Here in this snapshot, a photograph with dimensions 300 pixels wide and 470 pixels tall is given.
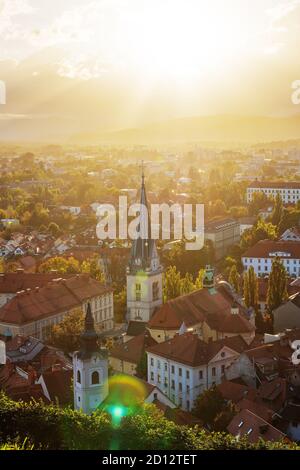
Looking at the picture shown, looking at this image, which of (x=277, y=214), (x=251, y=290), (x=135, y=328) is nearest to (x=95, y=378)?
(x=135, y=328)

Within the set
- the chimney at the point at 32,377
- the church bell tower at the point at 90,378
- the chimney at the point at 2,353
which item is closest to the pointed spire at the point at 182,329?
the chimney at the point at 32,377

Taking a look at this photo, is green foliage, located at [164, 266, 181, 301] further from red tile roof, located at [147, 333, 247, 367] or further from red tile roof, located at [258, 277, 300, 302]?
red tile roof, located at [147, 333, 247, 367]

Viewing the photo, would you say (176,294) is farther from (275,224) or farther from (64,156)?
(64,156)

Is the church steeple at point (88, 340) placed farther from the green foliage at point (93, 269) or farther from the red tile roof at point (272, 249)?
the red tile roof at point (272, 249)

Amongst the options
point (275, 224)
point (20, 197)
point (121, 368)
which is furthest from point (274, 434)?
point (20, 197)

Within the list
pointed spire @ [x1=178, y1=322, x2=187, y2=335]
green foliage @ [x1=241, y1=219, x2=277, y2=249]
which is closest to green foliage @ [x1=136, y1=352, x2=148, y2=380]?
pointed spire @ [x1=178, y1=322, x2=187, y2=335]

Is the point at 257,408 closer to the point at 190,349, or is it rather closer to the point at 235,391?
the point at 235,391
